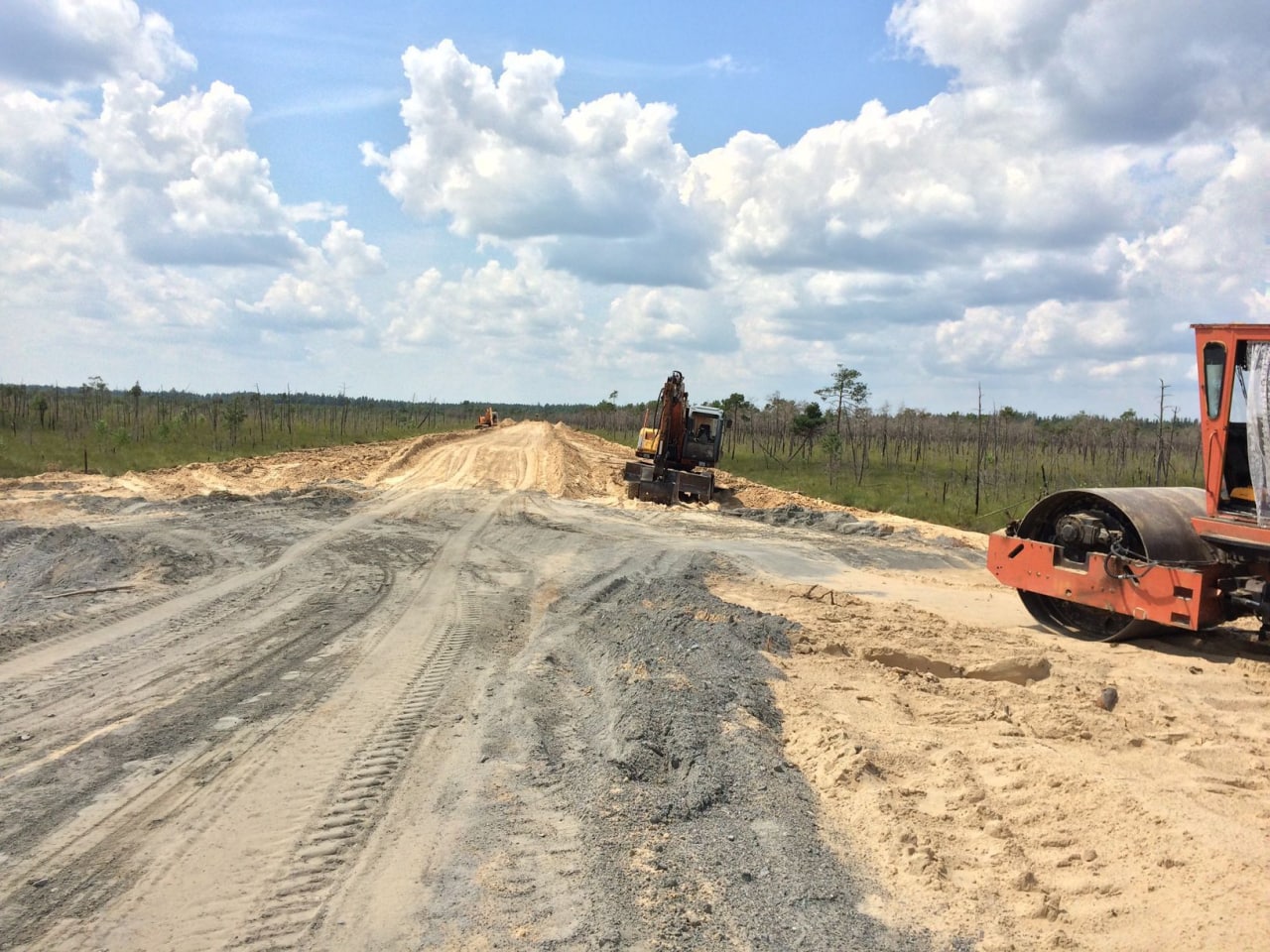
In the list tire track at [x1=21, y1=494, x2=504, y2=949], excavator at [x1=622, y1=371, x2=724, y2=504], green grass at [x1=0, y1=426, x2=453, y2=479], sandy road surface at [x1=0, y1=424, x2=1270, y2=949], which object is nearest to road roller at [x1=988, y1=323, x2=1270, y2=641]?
sandy road surface at [x1=0, y1=424, x2=1270, y2=949]

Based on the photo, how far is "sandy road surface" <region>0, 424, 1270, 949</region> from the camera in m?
3.74

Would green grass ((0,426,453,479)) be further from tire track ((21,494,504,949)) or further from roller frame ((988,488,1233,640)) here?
roller frame ((988,488,1233,640))

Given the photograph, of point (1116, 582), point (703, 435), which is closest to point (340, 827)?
point (1116, 582)

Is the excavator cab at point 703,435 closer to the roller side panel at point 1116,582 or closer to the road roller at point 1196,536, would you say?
the roller side panel at point 1116,582

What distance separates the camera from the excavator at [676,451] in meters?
22.1

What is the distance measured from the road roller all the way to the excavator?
1309 centimetres

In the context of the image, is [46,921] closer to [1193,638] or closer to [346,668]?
[346,668]

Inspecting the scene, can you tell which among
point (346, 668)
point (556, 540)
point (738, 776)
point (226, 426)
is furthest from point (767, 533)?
point (226, 426)

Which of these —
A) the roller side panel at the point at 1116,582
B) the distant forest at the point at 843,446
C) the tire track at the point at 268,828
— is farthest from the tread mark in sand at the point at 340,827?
the distant forest at the point at 843,446

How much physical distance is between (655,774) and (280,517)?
41.4ft

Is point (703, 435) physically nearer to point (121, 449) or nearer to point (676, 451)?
point (676, 451)

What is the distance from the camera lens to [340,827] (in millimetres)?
4465

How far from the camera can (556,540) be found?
49.9ft

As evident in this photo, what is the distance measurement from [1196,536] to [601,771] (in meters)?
6.37
